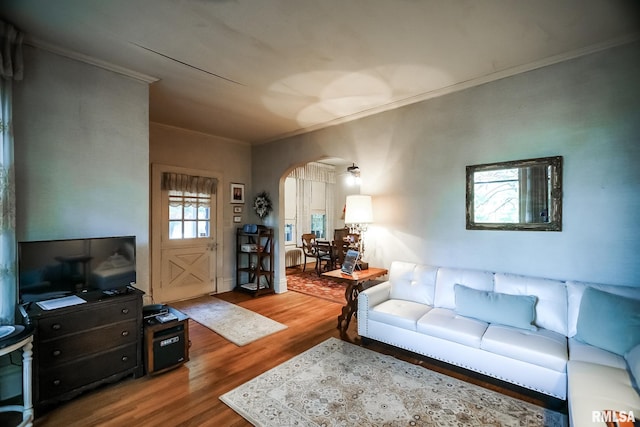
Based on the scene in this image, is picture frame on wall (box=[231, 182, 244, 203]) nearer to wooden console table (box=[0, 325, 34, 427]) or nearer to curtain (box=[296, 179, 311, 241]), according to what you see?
curtain (box=[296, 179, 311, 241])

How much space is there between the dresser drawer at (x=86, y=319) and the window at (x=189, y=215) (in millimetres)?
2414

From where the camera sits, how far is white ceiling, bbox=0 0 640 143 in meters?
2.01

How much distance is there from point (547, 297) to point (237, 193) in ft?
15.7

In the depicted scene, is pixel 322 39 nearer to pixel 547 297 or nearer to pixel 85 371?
pixel 547 297

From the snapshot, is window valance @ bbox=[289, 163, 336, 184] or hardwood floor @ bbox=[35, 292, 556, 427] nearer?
hardwood floor @ bbox=[35, 292, 556, 427]

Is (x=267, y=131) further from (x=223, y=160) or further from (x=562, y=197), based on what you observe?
(x=562, y=197)

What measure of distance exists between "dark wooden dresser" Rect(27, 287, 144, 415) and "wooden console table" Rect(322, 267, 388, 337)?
2000 millimetres

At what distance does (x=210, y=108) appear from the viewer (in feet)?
12.7

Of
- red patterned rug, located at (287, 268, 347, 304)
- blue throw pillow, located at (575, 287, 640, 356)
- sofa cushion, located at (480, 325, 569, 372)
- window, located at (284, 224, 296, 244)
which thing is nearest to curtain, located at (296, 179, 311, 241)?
window, located at (284, 224, 296, 244)

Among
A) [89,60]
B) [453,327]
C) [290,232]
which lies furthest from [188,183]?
[453,327]

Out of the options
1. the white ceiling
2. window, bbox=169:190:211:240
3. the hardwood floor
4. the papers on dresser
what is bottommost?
the hardwood floor

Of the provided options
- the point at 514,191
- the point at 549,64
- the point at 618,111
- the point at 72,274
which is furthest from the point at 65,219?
the point at 618,111

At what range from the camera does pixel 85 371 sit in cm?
228

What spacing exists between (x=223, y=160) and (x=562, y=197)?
488 centimetres
